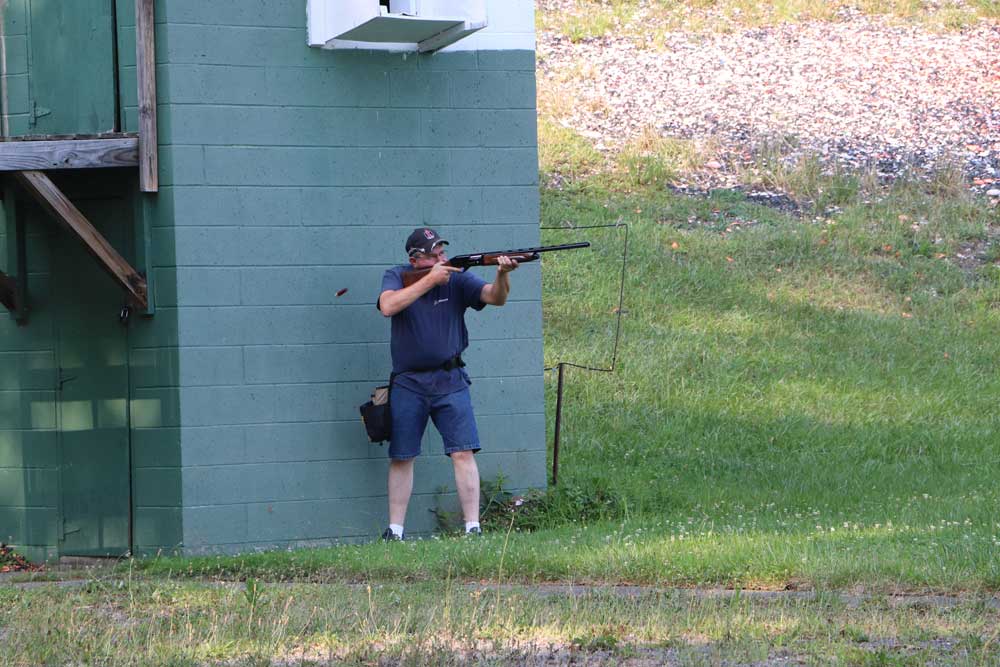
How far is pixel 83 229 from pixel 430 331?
2233mm

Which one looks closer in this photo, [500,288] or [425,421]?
[500,288]

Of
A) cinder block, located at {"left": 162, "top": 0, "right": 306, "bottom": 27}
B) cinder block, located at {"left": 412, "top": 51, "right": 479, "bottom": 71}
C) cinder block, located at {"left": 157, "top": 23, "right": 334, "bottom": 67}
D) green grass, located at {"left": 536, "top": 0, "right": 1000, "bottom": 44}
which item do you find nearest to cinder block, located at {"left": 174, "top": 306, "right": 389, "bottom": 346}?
cinder block, located at {"left": 157, "top": 23, "right": 334, "bottom": 67}

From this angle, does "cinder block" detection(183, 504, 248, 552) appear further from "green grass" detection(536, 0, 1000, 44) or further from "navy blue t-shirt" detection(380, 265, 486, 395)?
"green grass" detection(536, 0, 1000, 44)

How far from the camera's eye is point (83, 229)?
336 inches

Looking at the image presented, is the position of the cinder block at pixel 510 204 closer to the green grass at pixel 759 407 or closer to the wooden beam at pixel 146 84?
the green grass at pixel 759 407

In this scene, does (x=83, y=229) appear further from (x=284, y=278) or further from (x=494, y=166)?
(x=494, y=166)

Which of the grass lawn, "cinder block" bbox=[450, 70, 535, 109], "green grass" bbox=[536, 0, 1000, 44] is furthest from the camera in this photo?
"green grass" bbox=[536, 0, 1000, 44]

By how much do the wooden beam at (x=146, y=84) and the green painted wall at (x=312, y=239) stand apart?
0.09 meters

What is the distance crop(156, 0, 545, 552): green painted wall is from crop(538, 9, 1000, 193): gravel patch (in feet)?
34.0

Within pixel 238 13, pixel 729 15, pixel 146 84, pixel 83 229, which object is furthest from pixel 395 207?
pixel 729 15

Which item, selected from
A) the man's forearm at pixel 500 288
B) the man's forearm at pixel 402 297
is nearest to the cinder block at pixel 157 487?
the man's forearm at pixel 402 297

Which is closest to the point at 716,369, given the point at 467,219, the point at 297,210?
the point at 467,219

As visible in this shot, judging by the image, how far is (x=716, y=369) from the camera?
14.2 m

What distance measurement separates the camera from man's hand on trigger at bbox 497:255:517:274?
8.72m
